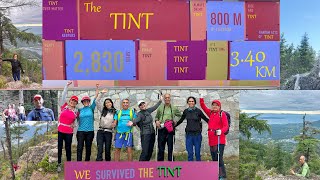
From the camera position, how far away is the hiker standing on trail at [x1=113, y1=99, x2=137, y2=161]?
6785mm

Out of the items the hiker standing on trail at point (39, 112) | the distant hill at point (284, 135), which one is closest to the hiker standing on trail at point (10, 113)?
the hiker standing on trail at point (39, 112)

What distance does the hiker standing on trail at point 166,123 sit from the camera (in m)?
6.82

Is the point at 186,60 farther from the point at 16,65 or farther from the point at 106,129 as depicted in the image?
the point at 16,65

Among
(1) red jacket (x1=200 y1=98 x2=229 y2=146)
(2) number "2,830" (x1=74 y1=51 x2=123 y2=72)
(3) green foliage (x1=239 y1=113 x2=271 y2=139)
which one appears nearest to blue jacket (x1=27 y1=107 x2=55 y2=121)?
(2) number "2,830" (x1=74 y1=51 x2=123 y2=72)

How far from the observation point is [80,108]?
691 cm

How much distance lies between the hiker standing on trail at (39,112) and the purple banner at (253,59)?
3.14 m

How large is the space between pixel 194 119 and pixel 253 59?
4.81 feet

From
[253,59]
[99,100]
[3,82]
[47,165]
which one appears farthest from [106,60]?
[253,59]

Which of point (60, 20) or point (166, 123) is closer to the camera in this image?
point (166, 123)

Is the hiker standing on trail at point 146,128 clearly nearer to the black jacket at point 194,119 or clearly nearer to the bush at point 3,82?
the black jacket at point 194,119

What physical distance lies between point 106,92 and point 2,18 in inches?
87.5

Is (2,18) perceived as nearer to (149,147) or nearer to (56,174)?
(56,174)

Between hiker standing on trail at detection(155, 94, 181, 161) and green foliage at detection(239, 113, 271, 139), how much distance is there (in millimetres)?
1265

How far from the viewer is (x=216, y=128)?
6.73 metres
